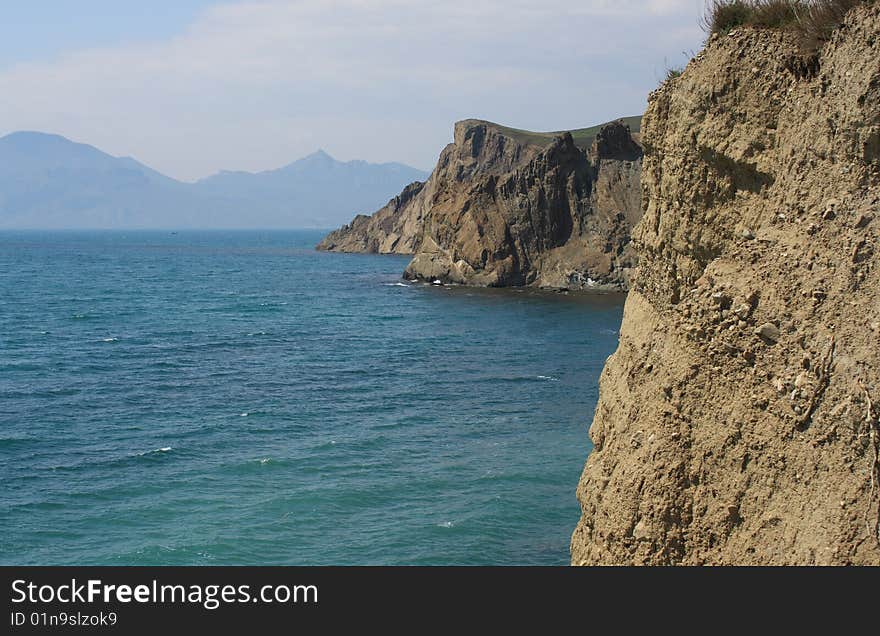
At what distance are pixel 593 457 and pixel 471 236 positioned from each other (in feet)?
309

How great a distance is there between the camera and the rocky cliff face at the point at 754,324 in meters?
9.52

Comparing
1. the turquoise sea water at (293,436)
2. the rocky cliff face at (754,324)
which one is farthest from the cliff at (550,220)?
the rocky cliff face at (754,324)

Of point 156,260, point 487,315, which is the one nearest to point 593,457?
point 487,315

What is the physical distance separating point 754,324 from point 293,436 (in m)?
26.4

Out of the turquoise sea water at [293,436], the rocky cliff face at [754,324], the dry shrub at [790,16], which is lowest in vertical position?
the turquoise sea water at [293,436]

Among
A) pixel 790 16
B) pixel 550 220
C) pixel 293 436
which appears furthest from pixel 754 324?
pixel 550 220

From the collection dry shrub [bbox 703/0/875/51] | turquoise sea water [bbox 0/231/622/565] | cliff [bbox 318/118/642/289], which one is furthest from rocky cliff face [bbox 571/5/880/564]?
cliff [bbox 318/118/642/289]

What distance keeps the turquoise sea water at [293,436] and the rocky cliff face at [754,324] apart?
37.1 feet

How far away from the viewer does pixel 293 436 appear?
34.7m

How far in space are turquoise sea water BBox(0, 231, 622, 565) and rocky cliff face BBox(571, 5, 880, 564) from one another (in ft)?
37.1

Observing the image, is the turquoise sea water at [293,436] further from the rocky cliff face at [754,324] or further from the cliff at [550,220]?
the cliff at [550,220]

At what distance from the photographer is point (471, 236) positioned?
352ft

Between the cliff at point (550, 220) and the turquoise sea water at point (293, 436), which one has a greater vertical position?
the cliff at point (550, 220)

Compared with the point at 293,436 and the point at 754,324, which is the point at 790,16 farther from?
the point at 293,436
